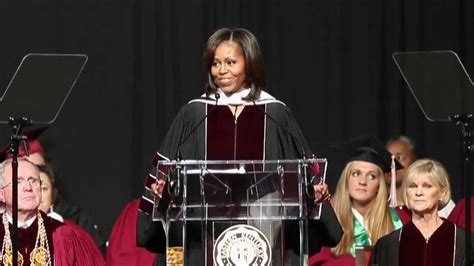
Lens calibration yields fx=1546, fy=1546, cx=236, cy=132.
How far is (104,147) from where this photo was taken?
1017cm

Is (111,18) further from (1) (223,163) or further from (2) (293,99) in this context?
(1) (223,163)

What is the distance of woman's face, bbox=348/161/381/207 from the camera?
28.7ft

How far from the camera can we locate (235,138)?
6.11m

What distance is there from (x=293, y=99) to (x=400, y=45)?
791mm

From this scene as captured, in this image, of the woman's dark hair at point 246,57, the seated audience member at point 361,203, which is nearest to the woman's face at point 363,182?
the seated audience member at point 361,203

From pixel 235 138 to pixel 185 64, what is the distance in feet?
13.2

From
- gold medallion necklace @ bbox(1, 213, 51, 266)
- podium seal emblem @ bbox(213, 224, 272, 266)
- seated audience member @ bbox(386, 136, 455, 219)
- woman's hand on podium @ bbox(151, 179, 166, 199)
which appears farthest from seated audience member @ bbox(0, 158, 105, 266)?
seated audience member @ bbox(386, 136, 455, 219)

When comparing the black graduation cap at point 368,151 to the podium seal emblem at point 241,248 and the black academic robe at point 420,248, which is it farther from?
the podium seal emblem at point 241,248

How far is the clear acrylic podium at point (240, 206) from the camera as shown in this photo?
5543 millimetres

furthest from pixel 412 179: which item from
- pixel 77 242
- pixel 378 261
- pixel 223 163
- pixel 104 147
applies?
pixel 104 147

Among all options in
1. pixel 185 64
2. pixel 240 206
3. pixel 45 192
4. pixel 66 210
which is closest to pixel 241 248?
pixel 240 206

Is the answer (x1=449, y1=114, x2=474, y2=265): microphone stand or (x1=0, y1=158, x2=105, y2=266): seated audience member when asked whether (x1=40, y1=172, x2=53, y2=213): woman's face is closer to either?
(x1=0, y1=158, x2=105, y2=266): seated audience member

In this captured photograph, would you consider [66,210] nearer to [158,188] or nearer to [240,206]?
[158,188]

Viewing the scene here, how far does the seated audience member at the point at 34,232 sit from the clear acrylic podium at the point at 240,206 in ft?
5.96
